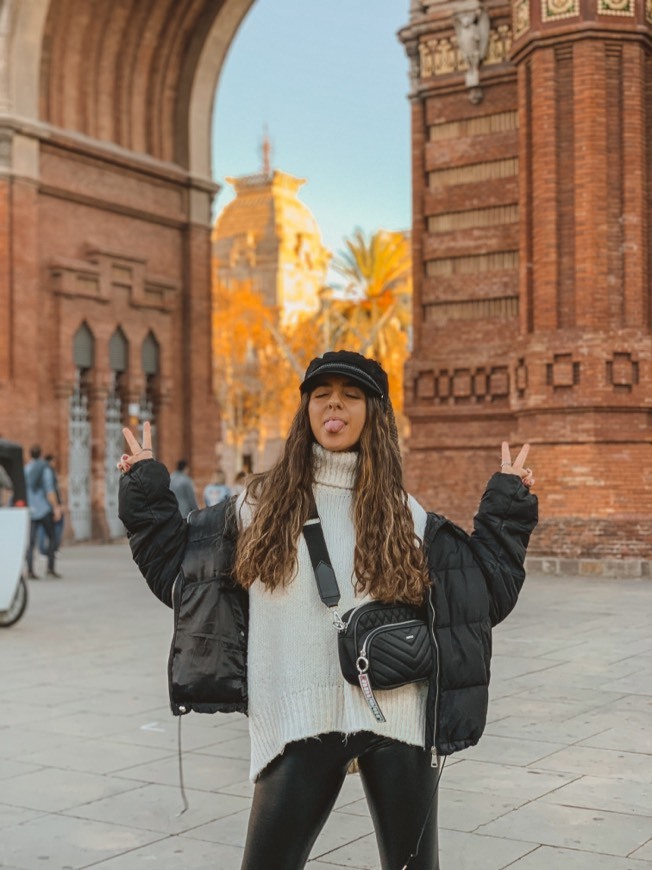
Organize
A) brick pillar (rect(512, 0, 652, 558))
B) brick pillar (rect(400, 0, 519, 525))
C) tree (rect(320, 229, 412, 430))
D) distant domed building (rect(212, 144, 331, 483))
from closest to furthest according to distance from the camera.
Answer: brick pillar (rect(512, 0, 652, 558)), brick pillar (rect(400, 0, 519, 525)), tree (rect(320, 229, 412, 430)), distant domed building (rect(212, 144, 331, 483))

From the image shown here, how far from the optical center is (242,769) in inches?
250

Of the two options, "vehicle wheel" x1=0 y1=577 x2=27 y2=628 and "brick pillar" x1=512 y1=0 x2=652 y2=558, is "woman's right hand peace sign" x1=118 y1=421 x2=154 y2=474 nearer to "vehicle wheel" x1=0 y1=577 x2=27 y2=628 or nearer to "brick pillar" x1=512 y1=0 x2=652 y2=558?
"vehicle wheel" x1=0 y1=577 x2=27 y2=628

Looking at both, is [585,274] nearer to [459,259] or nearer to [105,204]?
[459,259]

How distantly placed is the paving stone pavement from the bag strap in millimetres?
2025

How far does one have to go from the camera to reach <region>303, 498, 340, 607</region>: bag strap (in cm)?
317

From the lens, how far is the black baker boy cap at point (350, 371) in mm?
3361

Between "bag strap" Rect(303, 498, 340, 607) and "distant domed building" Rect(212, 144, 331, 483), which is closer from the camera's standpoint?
"bag strap" Rect(303, 498, 340, 607)

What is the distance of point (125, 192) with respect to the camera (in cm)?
2856

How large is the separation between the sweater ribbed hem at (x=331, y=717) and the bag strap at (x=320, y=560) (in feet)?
0.75

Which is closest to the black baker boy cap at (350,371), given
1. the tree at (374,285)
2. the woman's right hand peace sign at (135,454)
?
the woman's right hand peace sign at (135,454)

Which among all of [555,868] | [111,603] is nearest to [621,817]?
[555,868]

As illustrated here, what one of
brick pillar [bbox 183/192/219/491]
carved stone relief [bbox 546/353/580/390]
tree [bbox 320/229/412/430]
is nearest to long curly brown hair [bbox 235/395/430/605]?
carved stone relief [bbox 546/353/580/390]

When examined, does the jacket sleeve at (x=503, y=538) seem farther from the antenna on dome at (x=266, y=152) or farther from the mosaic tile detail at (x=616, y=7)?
the antenna on dome at (x=266, y=152)

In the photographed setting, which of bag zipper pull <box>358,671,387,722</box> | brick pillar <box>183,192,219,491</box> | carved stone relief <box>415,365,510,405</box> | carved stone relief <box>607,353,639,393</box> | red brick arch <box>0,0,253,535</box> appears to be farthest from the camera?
brick pillar <box>183,192,219,491</box>
